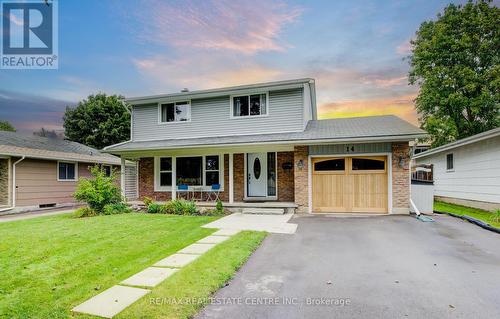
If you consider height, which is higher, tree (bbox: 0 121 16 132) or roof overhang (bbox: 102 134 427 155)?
tree (bbox: 0 121 16 132)

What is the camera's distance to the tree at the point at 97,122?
31.4 m

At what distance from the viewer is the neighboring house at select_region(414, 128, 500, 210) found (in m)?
10.9

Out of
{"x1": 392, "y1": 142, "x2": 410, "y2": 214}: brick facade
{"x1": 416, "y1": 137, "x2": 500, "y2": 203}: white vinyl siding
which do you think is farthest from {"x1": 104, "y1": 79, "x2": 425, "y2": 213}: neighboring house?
{"x1": 416, "y1": 137, "x2": 500, "y2": 203}: white vinyl siding

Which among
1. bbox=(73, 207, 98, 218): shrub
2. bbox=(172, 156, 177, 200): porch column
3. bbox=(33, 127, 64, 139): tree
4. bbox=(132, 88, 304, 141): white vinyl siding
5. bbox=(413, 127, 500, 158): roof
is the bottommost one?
bbox=(73, 207, 98, 218): shrub

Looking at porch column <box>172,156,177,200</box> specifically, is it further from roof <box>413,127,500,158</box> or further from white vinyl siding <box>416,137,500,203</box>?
white vinyl siding <box>416,137,500,203</box>

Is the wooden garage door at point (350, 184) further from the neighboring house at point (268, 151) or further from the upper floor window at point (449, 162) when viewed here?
the upper floor window at point (449, 162)

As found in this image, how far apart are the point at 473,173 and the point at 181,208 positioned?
1265 cm

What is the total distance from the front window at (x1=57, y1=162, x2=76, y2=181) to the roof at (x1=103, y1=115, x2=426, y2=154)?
4982 mm

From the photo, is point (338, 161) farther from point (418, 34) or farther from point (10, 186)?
point (418, 34)

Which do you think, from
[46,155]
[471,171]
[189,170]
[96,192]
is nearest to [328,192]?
[189,170]

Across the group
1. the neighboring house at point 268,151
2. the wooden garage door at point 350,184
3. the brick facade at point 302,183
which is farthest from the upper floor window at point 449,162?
the brick facade at point 302,183

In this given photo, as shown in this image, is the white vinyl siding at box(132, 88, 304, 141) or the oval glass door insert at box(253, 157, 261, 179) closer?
the white vinyl siding at box(132, 88, 304, 141)

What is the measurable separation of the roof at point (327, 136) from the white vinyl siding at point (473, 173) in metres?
3.41

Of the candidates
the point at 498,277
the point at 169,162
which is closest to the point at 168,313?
the point at 498,277
